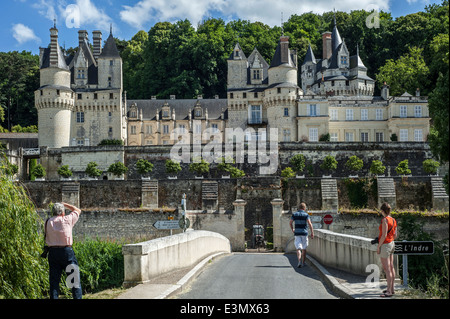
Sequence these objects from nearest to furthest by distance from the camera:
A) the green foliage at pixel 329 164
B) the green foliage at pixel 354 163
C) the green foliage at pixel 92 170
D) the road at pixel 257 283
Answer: the road at pixel 257 283 < the green foliage at pixel 354 163 < the green foliage at pixel 329 164 < the green foliage at pixel 92 170

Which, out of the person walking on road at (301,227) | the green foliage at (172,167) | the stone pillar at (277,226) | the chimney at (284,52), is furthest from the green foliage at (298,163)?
the person walking on road at (301,227)

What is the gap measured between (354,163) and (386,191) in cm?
905

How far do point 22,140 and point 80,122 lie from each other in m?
9.66

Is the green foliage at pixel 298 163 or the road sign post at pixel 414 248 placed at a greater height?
the green foliage at pixel 298 163

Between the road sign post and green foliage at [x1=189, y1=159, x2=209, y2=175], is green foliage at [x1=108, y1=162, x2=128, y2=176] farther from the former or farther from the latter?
the road sign post

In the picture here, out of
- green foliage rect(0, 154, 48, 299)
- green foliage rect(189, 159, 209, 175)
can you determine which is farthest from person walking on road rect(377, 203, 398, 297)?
green foliage rect(189, 159, 209, 175)

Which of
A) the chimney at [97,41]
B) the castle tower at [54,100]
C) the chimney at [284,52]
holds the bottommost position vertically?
the castle tower at [54,100]

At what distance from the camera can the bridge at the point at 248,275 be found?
42.3 ft

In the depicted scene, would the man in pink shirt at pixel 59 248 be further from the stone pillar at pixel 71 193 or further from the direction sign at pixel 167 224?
the stone pillar at pixel 71 193

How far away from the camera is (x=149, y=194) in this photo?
4697 cm

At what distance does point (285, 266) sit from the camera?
19.3m

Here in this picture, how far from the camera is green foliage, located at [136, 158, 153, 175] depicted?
53.9m

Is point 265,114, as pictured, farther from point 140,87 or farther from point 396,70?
point 140,87

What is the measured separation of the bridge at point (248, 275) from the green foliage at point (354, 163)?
3534cm
